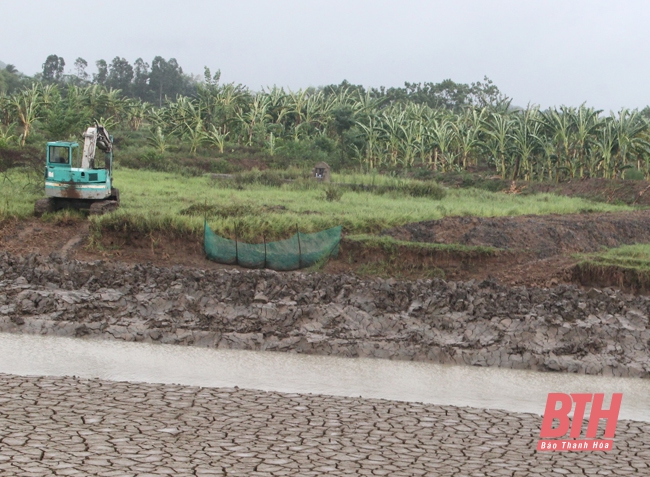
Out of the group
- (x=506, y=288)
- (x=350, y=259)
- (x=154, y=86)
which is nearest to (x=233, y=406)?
(x=506, y=288)

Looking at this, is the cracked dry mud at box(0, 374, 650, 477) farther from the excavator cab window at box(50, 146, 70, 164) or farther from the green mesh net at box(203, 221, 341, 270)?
the excavator cab window at box(50, 146, 70, 164)

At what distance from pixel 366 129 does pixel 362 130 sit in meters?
2.42

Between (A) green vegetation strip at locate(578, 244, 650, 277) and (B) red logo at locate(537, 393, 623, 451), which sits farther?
(A) green vegetation strip at locate(578, 244, 650, 277)

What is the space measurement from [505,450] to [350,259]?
10212mm

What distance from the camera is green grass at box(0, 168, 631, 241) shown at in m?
16.9

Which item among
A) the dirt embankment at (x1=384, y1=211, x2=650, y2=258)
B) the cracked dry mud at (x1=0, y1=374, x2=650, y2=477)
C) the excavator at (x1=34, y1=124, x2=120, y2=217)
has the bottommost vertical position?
the cracked dry mud at (x1=0, y1=374, x2=650, y2=477)

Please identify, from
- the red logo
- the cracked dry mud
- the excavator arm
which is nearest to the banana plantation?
the excavator arm

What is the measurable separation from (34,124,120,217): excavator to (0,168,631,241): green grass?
1.81 ft

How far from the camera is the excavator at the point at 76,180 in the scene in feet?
57.9

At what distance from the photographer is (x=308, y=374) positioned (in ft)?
28.7

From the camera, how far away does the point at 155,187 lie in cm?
2312

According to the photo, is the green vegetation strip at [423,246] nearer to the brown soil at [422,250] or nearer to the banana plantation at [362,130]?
the brown soil at [422,250]

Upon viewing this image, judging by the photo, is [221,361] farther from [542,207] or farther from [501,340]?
[542,207]

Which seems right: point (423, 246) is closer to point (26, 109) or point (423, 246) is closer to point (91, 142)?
point (91, 142)
